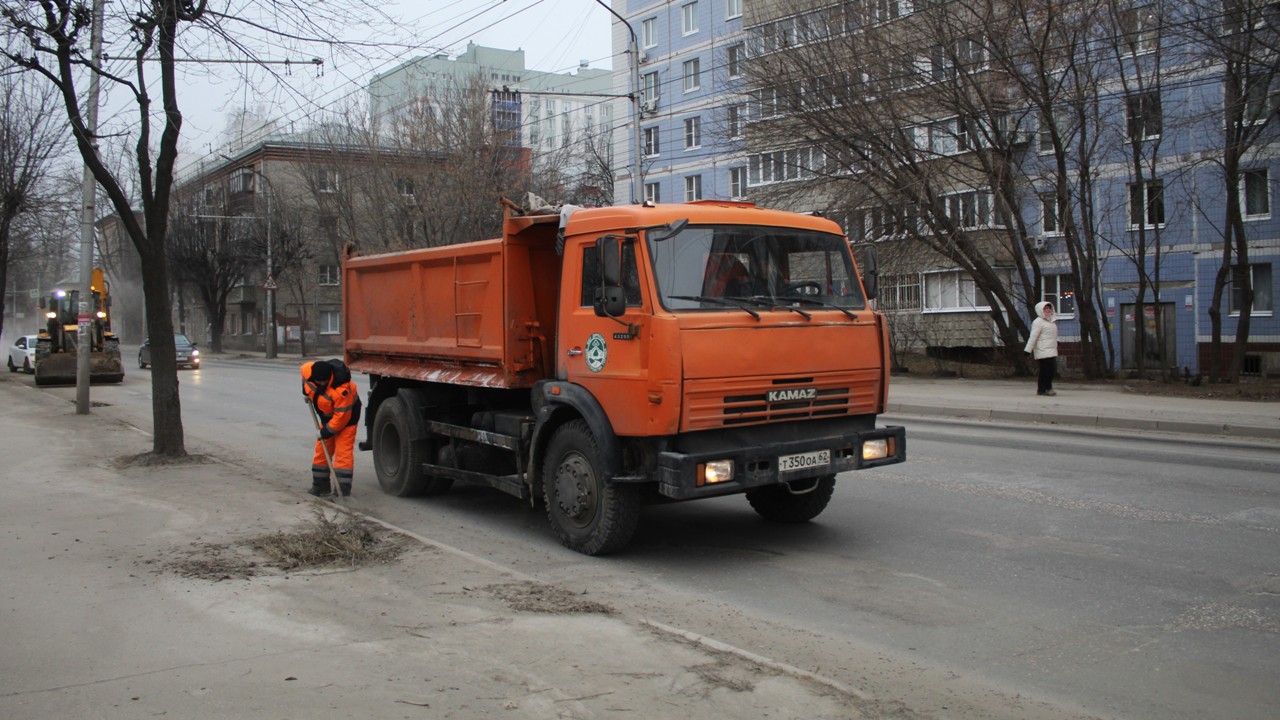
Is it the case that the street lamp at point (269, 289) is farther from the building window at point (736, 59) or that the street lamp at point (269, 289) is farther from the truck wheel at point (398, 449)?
the truck wheel at point (398, 449)

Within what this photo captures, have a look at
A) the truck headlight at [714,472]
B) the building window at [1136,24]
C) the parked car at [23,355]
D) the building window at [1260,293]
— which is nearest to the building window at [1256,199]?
the building window at [1260,293]

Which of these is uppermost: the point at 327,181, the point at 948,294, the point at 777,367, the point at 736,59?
the point at 736,59

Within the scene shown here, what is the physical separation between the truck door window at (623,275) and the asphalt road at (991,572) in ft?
6.10

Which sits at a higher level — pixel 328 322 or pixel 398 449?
pixel 328 322

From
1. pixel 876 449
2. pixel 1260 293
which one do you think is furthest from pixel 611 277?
pixel 1260 293

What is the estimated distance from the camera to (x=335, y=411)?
29.7 feet

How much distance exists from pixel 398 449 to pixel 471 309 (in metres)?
2.04

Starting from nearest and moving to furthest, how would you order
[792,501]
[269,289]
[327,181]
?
[792,501] < [327,181] < [269,289]

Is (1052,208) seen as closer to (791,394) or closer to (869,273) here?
(869,273)

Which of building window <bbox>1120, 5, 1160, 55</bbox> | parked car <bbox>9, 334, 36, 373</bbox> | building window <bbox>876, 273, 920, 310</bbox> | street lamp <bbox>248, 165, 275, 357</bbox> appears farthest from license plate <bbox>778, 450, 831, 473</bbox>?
street lamp <bbox>248, 165, 275, 357</bbox>

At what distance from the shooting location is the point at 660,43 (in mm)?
53094

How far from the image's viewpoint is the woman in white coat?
17953 millimetres

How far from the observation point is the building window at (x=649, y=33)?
175 feet

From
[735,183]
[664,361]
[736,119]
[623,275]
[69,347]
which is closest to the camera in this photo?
[664,361]
